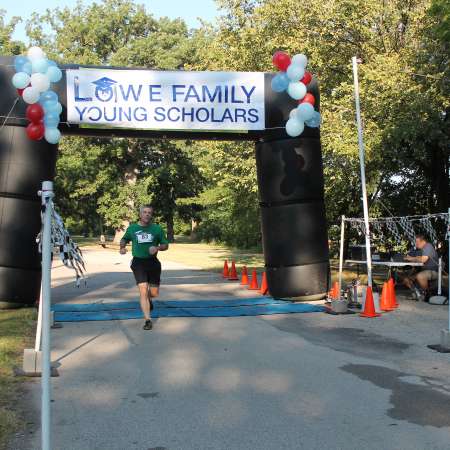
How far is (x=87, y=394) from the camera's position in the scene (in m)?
6.02

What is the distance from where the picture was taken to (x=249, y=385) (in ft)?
20.9

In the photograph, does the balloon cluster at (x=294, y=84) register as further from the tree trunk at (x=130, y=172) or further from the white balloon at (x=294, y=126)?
the tree trunk at (x=130, y=172)

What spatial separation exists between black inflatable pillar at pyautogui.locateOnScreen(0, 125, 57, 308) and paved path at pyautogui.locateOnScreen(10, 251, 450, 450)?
2130 millimetres

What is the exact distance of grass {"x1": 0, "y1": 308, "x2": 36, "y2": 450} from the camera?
16.2ft

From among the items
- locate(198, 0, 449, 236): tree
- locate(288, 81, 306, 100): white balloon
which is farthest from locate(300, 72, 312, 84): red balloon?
locate(198, 0, 449, 236): tree

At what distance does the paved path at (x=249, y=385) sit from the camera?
478cm

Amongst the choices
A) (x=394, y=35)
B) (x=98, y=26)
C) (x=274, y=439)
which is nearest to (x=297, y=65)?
(x=274, y=439)

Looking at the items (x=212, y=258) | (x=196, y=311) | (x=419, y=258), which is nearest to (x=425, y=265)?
(x=419, y=258)

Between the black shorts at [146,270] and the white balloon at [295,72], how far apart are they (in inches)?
167

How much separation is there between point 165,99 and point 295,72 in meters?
2.60

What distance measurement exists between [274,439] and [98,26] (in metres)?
48.5

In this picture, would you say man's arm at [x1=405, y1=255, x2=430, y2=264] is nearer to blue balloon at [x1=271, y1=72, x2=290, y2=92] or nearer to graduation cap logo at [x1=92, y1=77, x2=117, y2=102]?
blue balloon at [x1=271, y1=72, x2=290, y2=92]

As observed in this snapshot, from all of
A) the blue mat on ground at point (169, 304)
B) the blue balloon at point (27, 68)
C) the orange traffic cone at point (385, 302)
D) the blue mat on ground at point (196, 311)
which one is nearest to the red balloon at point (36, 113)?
the blue balloon at point (27, 68)

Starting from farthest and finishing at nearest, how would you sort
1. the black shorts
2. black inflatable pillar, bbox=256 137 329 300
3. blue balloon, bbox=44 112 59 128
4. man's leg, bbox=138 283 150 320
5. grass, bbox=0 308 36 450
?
black inflatable pillar, bbox=256 137 329 300, the black shorts, man's leg, bbox=138 283 150 320, blue balloon, bbox=44 112 59 128, grass, bbox=0 308 36 450
